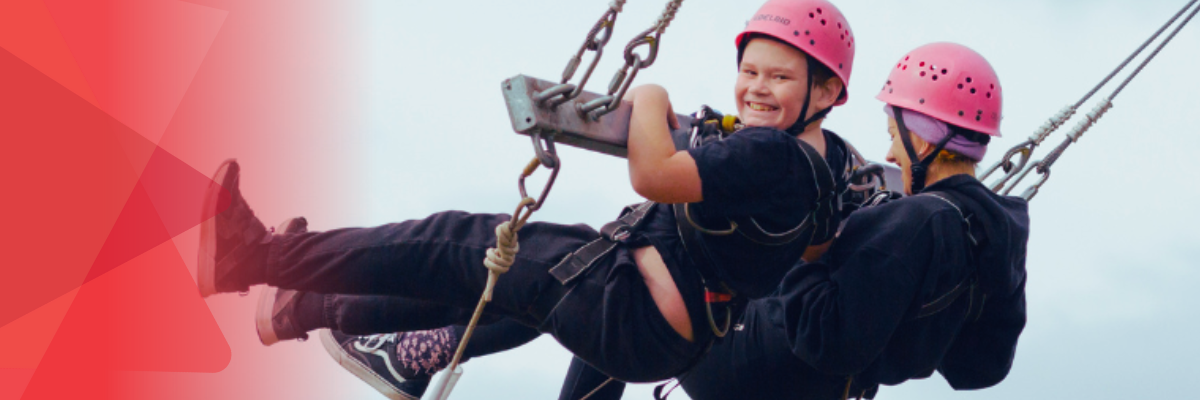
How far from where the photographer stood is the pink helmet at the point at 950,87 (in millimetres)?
3711

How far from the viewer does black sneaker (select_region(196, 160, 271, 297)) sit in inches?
130

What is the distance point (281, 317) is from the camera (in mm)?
3766

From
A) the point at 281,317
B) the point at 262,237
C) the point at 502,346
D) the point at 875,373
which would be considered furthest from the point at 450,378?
the point at 875,373

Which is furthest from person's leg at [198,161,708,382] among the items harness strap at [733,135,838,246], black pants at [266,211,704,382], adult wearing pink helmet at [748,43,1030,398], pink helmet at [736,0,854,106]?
pink helmet at [736,0,854,106]

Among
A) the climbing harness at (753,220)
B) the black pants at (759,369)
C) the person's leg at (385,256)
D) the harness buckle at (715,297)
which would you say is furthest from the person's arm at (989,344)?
the person's leg at (385,256)

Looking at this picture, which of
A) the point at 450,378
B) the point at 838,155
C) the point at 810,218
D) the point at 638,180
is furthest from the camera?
the point at 450,378

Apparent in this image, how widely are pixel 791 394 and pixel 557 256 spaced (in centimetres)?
89

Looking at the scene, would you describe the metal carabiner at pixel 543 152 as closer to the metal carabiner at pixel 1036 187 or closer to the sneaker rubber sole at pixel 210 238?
the sneaker rubber sole at pixel 210 238

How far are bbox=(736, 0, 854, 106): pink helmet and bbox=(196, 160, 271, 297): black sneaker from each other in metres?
1.34

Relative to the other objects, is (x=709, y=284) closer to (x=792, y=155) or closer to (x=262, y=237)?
(x=792, y=155)

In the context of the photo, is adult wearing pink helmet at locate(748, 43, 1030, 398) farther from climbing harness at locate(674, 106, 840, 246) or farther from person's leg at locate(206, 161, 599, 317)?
person's leg at locate(206, 161, 599, 317)

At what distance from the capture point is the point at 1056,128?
4.50 metres

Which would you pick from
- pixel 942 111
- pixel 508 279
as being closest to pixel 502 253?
pixel 508 279

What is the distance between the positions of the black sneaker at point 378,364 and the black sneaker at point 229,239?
870mm
